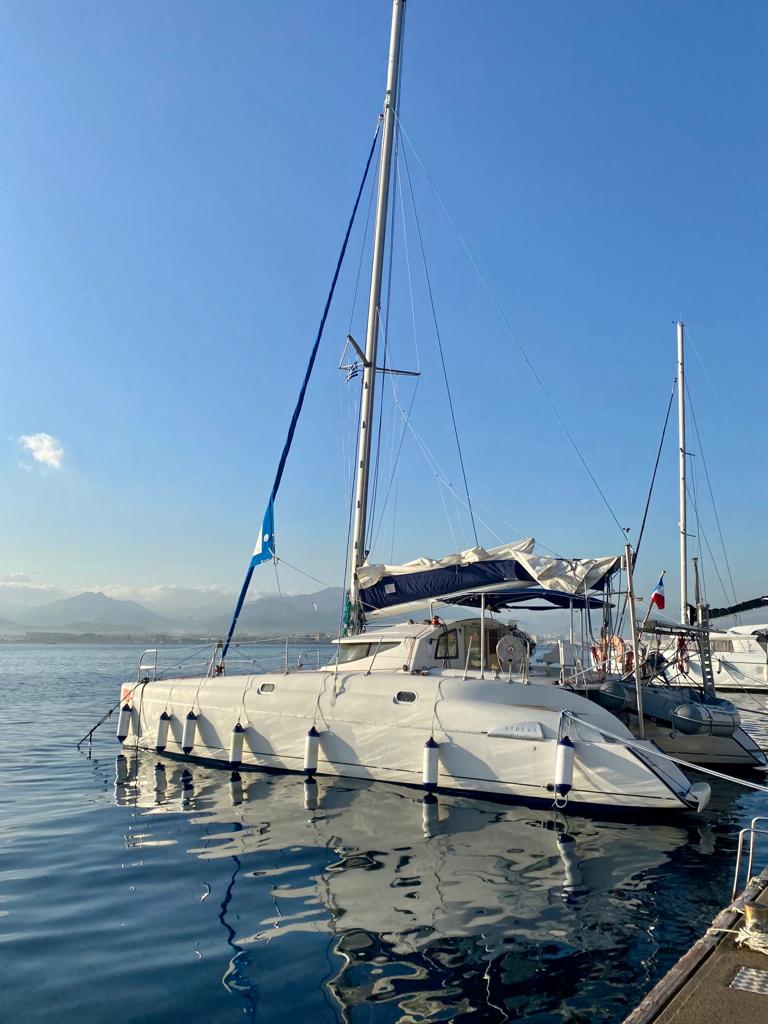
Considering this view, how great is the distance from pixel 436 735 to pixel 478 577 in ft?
11.7

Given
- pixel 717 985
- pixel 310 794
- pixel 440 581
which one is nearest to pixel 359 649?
pixel 440 581

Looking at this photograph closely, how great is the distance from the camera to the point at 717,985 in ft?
14.7

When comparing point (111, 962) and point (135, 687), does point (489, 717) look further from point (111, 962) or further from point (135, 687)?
point (135, 687)

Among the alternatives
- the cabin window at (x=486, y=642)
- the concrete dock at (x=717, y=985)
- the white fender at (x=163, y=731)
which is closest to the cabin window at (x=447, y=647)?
the cabin window at (x=486, y=642)

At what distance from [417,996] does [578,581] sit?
30.5 feet

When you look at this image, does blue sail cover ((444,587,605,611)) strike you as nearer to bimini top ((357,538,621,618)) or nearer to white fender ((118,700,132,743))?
bimini top ((357,538,621,618))

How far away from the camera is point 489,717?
39.5 ft

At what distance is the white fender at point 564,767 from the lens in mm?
11086

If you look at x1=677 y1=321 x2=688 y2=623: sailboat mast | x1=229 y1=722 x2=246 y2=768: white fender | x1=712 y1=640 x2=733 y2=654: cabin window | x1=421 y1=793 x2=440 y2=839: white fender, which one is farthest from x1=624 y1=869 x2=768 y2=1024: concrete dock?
x1=712 y1=640 x2=733 y2=654: cabin window

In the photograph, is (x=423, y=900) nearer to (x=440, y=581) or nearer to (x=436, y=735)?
(x=436, y=735)

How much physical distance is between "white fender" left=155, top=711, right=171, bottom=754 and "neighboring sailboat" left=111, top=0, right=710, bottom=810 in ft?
0.08

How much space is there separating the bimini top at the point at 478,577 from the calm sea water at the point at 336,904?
13.2 ft

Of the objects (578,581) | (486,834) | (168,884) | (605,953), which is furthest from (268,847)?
(578,581)

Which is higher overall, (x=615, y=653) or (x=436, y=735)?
(x=615, y=653)
